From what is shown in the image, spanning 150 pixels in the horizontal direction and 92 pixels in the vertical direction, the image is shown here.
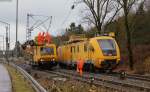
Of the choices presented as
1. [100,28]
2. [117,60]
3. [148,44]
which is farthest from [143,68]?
[100,28]

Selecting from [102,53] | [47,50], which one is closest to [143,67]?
[102,53]

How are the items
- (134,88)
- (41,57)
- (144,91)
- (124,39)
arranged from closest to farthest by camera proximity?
1. (144,91)
2. (134,88)
3. (41,57)
4. (124,39)

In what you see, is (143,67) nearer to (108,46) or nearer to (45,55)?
(108,46)

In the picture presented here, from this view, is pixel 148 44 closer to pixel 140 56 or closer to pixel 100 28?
pixel 140 56

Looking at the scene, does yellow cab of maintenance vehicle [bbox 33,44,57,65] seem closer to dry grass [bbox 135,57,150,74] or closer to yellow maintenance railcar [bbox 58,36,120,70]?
yellow maintenance railcar [bbox 58,36,120,70]

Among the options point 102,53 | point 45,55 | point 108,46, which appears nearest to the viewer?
Answer: point 102,53

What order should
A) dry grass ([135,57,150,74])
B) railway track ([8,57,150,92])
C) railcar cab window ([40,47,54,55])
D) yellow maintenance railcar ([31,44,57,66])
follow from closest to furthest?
railway track ([8,57,150,92]) → dry grass ([135,57,150,74]) → yellow maintenance railcar ([31,44,57,66]) → railcar cab window ([40,47,54,55])

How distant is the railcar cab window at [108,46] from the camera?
40000 mm

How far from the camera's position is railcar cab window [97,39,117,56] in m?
40.0

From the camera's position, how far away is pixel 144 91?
2161 centimetres

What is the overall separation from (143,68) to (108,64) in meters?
7.28

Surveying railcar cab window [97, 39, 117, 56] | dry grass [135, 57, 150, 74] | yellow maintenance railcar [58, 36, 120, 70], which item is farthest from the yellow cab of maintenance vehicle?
railcar cab window [97, 39, 117, 56]

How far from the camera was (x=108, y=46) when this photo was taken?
40312 mm

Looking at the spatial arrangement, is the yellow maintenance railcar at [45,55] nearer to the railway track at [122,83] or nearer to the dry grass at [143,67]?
the dry grass at [143,67]
